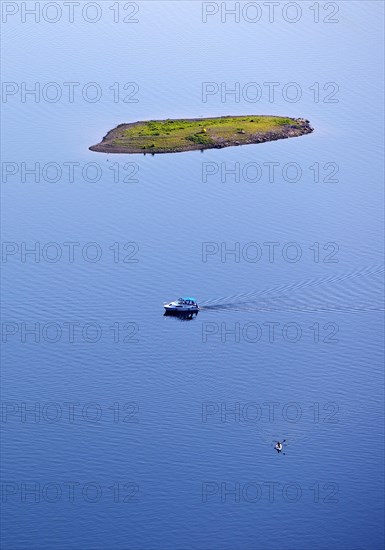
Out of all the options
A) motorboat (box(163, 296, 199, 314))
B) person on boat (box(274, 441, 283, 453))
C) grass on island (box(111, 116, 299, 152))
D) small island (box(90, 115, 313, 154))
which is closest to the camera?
person on boat (box(274, 441, 283, 453))

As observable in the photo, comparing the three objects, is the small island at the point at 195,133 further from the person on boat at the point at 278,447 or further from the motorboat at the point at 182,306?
the person on boat at the point at 278,447

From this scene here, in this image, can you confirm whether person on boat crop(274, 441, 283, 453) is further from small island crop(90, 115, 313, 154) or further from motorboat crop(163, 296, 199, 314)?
small island crop(90, 115, 313, 154)

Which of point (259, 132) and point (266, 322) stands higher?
point (259, 132)

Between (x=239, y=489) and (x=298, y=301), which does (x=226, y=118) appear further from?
(x=239, y=489)

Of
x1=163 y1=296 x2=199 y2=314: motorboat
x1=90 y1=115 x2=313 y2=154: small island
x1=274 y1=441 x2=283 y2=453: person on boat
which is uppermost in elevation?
x1=90 y1=115 x2=313 y2=154: small island

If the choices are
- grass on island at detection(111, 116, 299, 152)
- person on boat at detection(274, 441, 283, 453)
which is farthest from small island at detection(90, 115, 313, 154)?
person on boat at detection(274, 441, 283, 453)

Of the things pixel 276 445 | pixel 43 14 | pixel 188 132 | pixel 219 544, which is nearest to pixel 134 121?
pixel 188 132

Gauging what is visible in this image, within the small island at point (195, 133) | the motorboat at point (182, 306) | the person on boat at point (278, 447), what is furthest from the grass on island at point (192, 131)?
the person on boat at point (278, 447)
